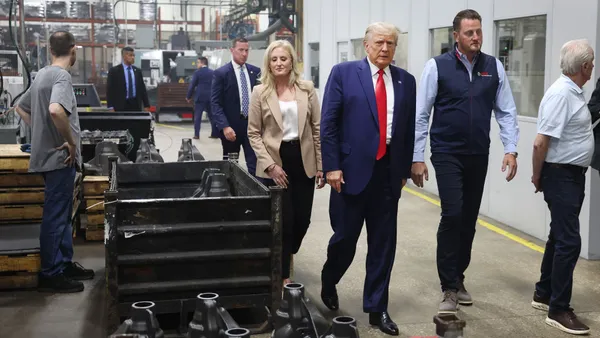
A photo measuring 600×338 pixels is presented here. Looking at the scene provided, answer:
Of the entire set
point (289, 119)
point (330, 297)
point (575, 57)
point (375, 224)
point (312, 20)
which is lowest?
point (330, 297)

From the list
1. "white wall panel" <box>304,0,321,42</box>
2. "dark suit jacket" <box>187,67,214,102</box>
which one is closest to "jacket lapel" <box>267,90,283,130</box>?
"white wall panel" <box>304,0,321,42</box>

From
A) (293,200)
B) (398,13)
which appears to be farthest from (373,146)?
(398,13)

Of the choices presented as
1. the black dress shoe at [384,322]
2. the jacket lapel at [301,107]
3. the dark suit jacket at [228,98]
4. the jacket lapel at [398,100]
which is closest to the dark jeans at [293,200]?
the jacket lapel at [301,107]

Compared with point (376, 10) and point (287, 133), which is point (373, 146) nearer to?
point (287, 133)

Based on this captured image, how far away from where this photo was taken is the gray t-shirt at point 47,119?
5.03 metres

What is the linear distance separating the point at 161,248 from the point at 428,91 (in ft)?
6.25

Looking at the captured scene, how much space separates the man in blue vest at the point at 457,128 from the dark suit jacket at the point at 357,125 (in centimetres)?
34

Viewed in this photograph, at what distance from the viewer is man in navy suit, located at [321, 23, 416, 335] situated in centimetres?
429

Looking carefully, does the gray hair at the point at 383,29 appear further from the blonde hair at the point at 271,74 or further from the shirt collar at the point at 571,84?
the shirt collar at the point at 571,84

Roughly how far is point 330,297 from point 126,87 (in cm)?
722

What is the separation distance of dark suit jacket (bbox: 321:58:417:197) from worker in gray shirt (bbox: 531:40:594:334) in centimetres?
84

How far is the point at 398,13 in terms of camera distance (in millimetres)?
10258

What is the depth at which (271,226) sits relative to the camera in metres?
4.27

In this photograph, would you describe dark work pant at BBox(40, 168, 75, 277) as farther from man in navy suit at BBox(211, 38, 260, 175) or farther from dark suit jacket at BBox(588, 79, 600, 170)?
dark suit jacket at BBox(588, 79, 600, 170)
